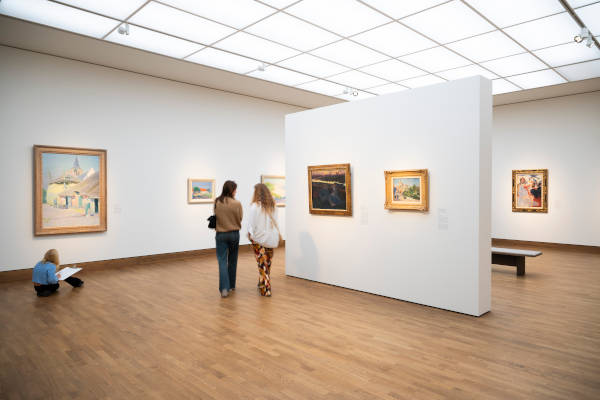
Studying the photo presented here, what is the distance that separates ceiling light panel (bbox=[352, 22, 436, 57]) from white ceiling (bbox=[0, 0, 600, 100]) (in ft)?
0.08

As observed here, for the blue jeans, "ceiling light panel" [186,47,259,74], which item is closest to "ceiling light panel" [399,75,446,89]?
"ceiling light panel" [186,47,259,74]

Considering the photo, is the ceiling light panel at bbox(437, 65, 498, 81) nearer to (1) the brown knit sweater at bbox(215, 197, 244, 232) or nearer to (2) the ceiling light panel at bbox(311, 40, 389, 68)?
(2) the ceiling light panel at bbox(311, 40, 389, 68)

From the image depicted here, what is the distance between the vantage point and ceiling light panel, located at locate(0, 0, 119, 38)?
7797 mm

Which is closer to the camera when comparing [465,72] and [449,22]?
[449,22]

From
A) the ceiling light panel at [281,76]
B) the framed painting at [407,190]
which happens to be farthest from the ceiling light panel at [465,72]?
the framed painting at [407,190]

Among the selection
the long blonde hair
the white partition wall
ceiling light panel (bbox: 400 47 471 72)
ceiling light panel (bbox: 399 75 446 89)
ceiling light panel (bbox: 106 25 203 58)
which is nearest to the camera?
the white partition wall

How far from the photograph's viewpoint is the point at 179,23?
8672 millimetres

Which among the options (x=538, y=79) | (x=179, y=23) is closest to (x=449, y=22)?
(x=179, y=23)

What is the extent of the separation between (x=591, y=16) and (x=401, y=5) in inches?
167

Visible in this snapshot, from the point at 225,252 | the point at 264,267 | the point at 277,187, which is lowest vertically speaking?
the point at 264,267

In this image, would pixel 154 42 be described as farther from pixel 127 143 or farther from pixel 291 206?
pixel 291 206

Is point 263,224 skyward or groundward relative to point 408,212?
groundward

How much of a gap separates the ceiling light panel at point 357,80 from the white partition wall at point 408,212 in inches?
125

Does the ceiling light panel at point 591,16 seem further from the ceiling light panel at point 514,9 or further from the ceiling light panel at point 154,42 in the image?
the ceiling light panel at point 154,42
